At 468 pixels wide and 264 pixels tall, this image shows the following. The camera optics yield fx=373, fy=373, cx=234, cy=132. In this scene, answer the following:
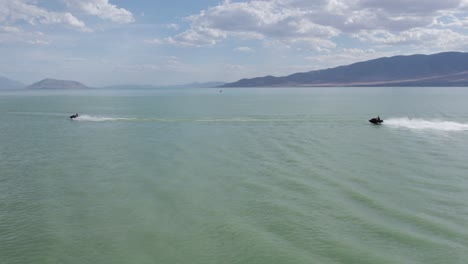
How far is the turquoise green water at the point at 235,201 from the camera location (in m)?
19.5

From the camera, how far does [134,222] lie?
23172 mm

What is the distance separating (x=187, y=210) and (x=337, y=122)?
177 ft

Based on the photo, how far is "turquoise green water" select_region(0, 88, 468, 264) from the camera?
19547 millimetres

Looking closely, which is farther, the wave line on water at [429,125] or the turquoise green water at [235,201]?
the wave line on water at [429,125]

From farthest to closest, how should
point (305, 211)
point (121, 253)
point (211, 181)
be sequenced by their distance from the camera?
point (211, 181), point (305, 211), point (121, 253)

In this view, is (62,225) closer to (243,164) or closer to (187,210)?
(187,210)

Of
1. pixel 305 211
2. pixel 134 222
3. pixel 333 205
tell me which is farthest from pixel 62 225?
pixel 333 205

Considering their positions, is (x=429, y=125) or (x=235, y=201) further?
(x=429, y=125)

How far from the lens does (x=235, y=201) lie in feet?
88.6

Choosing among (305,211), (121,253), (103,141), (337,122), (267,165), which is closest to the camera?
(121,253)

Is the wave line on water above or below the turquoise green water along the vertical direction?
above

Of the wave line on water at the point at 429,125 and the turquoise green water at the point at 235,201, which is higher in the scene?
the wave line on water at the point at 429,125

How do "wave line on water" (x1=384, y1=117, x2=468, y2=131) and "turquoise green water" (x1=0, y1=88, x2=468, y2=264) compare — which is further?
"wave line on water" (x1=384, y1=117, x2=468, y2=131)

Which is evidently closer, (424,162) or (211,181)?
(211,181)
